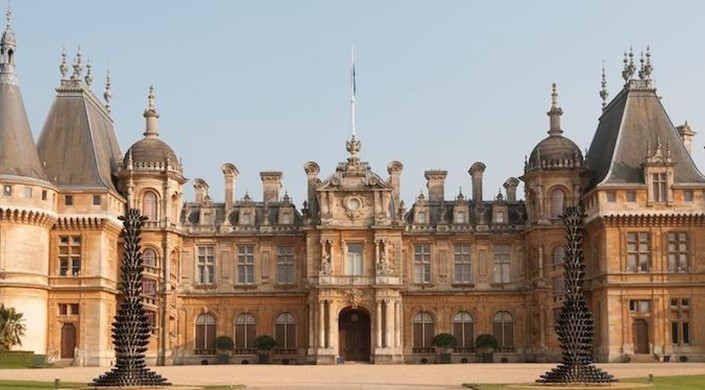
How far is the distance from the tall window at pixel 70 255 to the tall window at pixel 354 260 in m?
14.8

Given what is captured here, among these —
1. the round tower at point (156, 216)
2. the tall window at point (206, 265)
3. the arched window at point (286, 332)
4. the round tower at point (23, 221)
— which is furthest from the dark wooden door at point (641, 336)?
the round tower at point (23, 221)

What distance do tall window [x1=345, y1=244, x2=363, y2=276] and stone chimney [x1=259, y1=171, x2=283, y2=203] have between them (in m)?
6.74

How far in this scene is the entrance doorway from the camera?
64.4m

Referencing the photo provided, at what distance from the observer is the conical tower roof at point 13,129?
186 ft

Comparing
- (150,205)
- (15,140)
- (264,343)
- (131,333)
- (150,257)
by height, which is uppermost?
(15,140)

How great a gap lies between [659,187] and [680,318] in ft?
22.7

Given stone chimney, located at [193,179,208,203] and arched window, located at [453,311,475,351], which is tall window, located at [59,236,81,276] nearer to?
stone chimney, located at [193,179,208,203]

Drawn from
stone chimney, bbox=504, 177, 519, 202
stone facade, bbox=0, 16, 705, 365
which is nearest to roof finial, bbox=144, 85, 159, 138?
stone facade, bbox=0, 16, 705, 365

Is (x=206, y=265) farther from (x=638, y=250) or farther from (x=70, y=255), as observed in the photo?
(x=638, y=250)

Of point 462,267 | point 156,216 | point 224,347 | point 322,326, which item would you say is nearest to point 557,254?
point 462,267

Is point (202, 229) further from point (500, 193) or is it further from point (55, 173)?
point (500, 193)

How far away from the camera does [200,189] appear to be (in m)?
67.9

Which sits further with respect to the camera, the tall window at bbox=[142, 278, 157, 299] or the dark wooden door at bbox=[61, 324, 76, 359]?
the tall window at bbox=[142, 278, 157, 299]

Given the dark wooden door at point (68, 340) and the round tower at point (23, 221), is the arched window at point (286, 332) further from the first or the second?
the round tower at point (23, 221)
